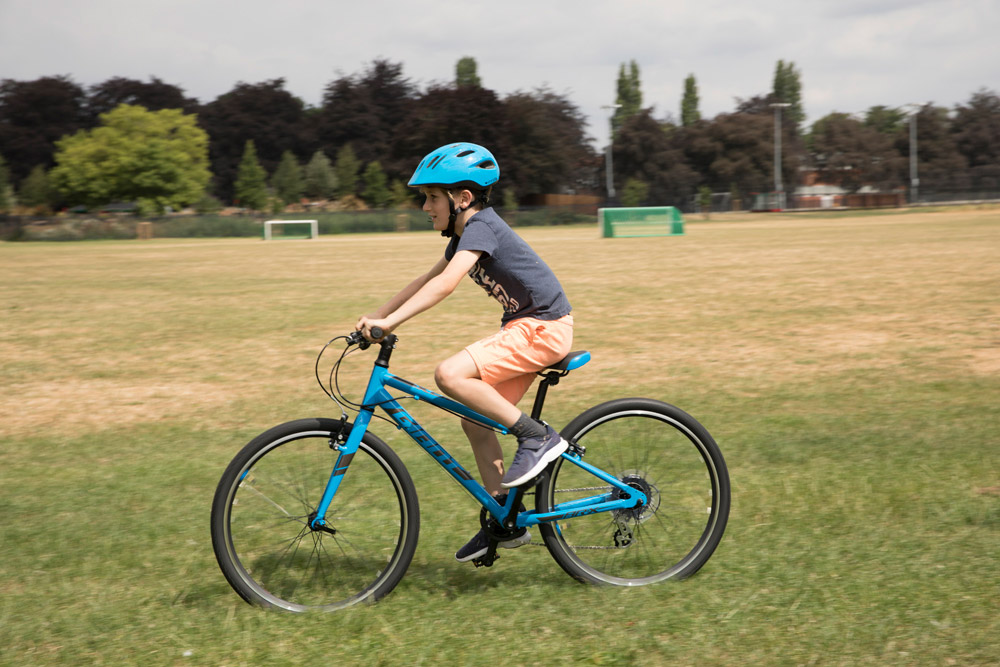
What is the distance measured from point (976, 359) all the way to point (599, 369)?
359cm

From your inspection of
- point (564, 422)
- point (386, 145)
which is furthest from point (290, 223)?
point (564, 422)

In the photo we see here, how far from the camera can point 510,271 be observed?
3.99m

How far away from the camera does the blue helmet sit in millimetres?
3869

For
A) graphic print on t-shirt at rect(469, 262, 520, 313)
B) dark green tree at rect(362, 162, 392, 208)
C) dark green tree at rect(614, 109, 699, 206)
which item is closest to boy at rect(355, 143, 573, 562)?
graphic print on t-shirt at rect(469, 262, 520, 313)

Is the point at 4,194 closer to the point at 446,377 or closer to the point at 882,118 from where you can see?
the point at 446,377

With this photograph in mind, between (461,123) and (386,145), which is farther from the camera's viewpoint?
(386,145)

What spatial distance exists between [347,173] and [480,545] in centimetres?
8415

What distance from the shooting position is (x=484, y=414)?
3.92 meters

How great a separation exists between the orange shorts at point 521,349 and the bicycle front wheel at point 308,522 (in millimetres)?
521

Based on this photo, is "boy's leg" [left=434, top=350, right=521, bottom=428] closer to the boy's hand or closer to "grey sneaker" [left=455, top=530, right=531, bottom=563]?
the boy's hand

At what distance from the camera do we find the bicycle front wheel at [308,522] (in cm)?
385

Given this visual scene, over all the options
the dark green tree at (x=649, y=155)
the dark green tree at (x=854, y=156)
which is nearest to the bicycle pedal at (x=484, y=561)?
the dark green tree at (x=649, y=155)

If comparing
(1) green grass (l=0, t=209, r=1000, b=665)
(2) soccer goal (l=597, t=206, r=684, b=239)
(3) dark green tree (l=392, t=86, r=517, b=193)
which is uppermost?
(3) dark green tree (l=392, t=86, r=517, b=193)

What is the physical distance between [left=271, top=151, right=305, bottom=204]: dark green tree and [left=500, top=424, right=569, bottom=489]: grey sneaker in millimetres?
82825
